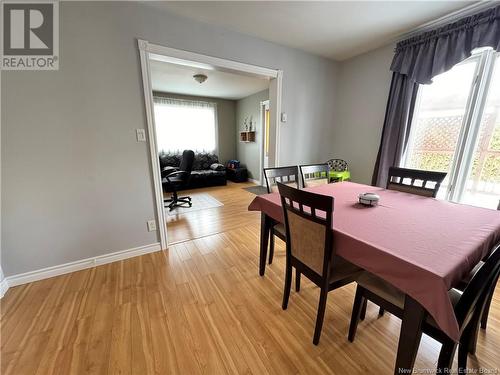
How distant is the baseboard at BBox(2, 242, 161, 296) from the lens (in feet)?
5.70

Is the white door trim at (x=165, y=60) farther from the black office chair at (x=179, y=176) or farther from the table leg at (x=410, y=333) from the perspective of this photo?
the table leg at (x=410, y=333)

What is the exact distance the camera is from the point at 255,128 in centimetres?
550

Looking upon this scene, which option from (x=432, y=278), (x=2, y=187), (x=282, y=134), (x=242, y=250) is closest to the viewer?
(x=432, y=278)

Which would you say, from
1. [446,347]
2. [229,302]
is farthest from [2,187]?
[446,347]

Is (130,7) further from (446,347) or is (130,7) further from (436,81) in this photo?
(436,81)

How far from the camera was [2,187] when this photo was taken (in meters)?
1.59

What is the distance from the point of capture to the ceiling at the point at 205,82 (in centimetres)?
348

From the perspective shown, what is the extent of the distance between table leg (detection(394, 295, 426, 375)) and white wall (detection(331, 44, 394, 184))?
2.53 m

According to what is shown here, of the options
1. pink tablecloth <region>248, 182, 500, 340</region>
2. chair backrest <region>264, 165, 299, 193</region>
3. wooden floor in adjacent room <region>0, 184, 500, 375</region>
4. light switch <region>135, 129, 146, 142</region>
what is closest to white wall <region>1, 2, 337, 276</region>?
light switch <region>135, 129, 146, 142</region>

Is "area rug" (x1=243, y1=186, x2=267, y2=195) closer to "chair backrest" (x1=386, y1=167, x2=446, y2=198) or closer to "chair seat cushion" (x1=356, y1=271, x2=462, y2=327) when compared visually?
"chair backrest" (x1=386, y1=167, x2=446, y2=198)

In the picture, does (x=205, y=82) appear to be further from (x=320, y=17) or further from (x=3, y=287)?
(x=3, y=287)

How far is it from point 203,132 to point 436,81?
5.02 meters

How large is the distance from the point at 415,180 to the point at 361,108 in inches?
63.0

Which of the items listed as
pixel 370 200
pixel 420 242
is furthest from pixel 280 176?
pixel 420 242
